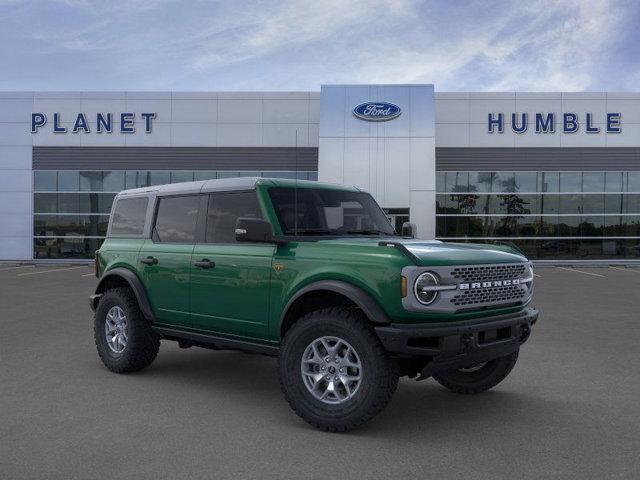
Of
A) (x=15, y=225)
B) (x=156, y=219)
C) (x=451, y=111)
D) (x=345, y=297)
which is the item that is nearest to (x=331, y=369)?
(x=345, y=297)

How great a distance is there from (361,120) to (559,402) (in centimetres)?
2244

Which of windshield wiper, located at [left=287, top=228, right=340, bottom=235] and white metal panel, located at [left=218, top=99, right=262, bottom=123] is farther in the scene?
white metal panel, located at [left=218, top=99, right=262, bottom=123]

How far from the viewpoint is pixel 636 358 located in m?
7.39

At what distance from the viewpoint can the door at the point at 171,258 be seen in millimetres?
5902

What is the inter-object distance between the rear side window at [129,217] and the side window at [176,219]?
0.97ft

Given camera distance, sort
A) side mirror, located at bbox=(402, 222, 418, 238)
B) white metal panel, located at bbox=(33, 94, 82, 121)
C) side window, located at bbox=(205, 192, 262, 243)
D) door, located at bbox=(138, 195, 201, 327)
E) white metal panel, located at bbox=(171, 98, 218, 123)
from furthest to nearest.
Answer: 1. white metal panel, located at bbox=(33, 94, 82, 121)
2. white metal panel, located at bbox=(171, 98, 218, 123)
3. side mirror, located at bbox=(402, 222, 418, 238)
4. door, located at bbox=(138, 195, 201, 327)
5. side window, located at bbox=(205, 192, 262, 243)

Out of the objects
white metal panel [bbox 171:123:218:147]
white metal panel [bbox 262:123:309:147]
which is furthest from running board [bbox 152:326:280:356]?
white metal panel [bbox 171:123:218:147]

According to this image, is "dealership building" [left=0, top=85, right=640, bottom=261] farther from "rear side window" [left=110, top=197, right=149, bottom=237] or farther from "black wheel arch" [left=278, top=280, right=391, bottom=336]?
"black wheel arch" [left=278, top=280, right=391, bottom=336]

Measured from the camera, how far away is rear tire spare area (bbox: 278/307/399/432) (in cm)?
438

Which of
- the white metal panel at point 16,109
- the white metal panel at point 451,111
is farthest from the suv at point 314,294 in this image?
the white metal panel at point 16,109

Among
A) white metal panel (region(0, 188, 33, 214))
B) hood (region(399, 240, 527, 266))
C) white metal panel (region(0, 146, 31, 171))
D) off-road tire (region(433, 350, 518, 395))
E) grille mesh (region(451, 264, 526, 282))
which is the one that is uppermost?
white metal panel (region(0, 146, 31, 171))

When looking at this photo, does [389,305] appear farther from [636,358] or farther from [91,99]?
[91,99]

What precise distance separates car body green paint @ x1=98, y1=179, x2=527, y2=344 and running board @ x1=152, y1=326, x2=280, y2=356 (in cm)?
6

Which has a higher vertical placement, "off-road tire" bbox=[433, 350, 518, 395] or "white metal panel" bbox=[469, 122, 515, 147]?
"white metal panel" bbox=[469, 122, 515, 147]
